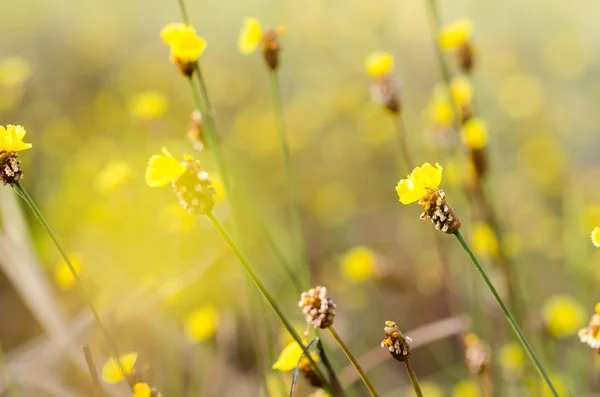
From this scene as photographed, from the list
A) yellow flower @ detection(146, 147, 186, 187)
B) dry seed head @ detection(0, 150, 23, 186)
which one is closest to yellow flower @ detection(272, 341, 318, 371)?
yellow flower @ detection(146, 147, 186, 187)

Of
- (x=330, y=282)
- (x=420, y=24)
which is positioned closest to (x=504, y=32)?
(x=420, y=24)

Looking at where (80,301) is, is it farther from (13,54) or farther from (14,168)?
(13,54)

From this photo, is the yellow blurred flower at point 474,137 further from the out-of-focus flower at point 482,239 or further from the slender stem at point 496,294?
the slender stem at point 496,294

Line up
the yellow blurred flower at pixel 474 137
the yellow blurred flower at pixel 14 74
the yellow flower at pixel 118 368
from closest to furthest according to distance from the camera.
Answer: the yellow flower at pixel 118 368
the yellow blurred flower at pixel 474 137
the yellow blurred flower at pixel 14 74

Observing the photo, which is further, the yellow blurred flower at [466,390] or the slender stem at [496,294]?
the yellow blurred flower at [466,390]

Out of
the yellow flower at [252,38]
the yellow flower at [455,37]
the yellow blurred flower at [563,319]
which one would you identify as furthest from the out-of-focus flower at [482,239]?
the yellow flower at [252,38]

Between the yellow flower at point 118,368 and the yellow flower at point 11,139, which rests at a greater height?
the yellow flower at point 11,139

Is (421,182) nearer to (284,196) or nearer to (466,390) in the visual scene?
(466,390)
